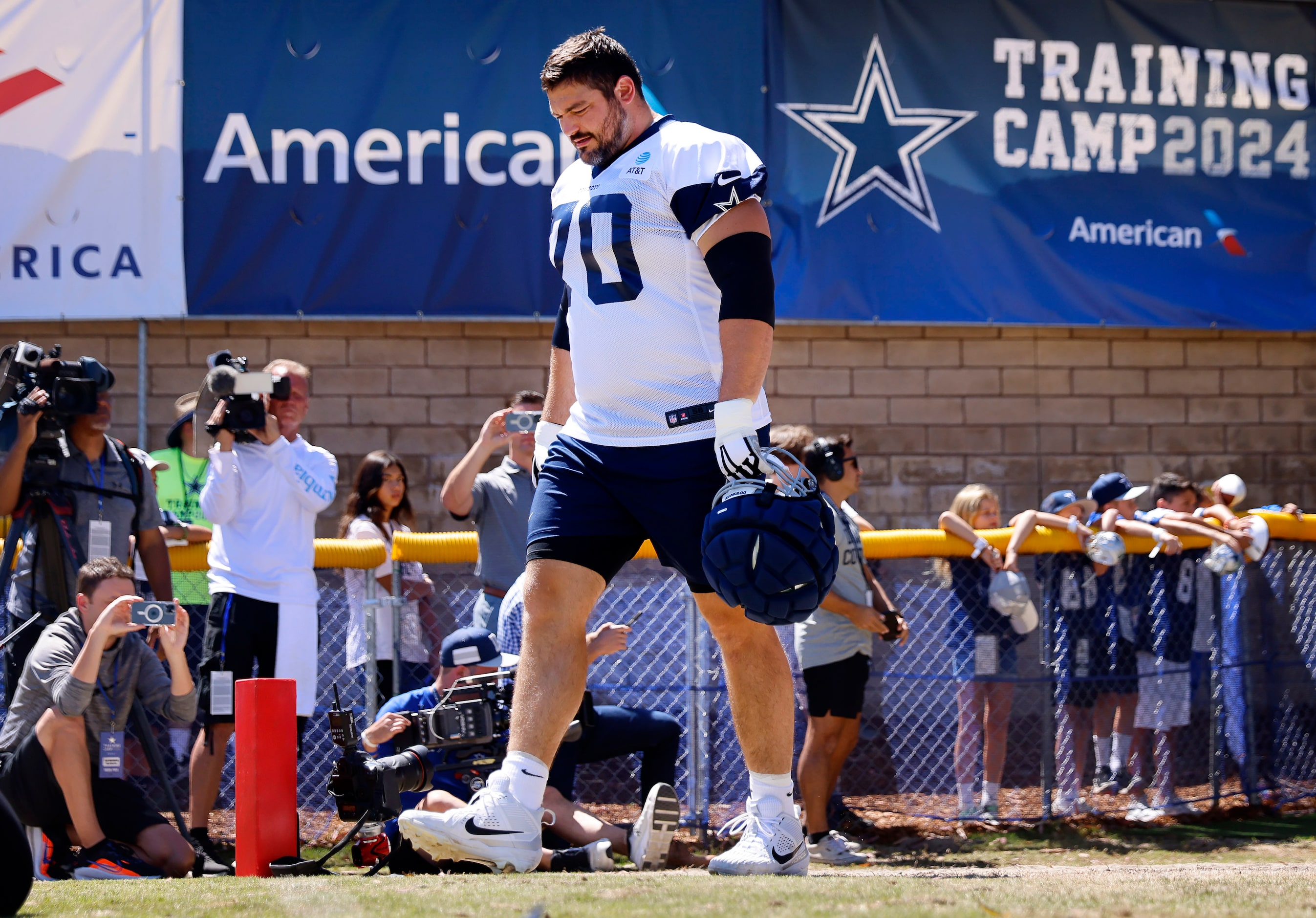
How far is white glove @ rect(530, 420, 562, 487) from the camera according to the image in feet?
11.8

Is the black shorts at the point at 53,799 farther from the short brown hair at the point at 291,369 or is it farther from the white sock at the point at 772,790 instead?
the white sock at the point at 772,790

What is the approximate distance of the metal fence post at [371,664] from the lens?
6.08 metres

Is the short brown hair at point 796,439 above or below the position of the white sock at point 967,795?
above

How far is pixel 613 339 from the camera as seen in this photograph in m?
3.37

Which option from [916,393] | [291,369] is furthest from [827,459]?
[916,393]

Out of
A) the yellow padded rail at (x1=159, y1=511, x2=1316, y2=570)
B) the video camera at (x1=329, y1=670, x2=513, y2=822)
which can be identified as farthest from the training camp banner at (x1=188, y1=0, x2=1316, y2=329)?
the video camera at (x1=329, y1=670, x2=513, y2=822)

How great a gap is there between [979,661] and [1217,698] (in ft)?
4.38

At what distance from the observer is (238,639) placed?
18.8 ft

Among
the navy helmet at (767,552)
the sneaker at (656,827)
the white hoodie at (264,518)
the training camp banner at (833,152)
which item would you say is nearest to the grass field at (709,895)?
the navy helmet at (767,552)

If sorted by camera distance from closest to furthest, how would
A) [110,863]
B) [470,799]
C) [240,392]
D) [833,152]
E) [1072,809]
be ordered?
[110,863]
[470,799]
[240,392]
[1072,809]
[833,152]

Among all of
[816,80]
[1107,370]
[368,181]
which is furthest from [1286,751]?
[368,181]

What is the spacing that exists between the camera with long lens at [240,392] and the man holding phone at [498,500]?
0.88 m

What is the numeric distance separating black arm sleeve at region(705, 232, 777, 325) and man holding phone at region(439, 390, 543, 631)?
295 cm

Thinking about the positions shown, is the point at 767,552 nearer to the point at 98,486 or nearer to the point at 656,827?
the point at 656,827
